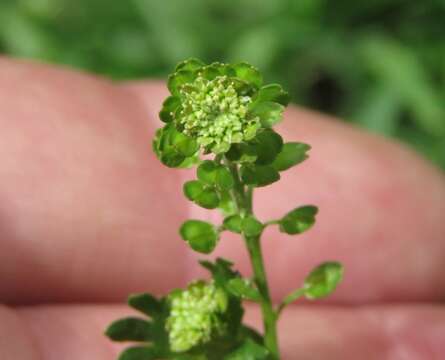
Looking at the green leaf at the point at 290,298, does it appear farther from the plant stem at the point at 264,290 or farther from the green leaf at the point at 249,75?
the green leaf at the point at 249,75

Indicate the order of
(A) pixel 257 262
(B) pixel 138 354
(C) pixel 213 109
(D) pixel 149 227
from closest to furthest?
1. (C) pixel 213 109
2. (A) pixel 257 262
3. (B) pixel 138 354
4. (D) pixel 149 227

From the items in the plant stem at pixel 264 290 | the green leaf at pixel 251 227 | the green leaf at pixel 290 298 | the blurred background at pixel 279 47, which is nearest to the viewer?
the green leaf at pixel 251 227

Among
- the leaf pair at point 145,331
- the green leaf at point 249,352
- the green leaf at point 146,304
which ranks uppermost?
the green leaf at point 146,304

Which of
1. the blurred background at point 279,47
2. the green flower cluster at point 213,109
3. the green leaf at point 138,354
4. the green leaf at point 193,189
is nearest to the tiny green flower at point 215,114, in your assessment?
the green flower cluster at point 213,109

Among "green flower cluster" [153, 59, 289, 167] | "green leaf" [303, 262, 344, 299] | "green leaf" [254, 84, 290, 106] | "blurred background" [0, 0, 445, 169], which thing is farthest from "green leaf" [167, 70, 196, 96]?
"blurred background" [0, 0, 445, 169]

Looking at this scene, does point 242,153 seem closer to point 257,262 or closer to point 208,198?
point 208,198

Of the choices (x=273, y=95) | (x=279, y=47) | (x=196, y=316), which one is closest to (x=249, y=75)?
(x=273, y=95)

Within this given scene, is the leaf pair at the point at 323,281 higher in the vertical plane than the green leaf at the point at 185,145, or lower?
lower

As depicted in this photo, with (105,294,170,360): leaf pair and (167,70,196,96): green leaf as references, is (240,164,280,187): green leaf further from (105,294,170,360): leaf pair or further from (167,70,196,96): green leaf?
(105,294,170,360): leaf pair
